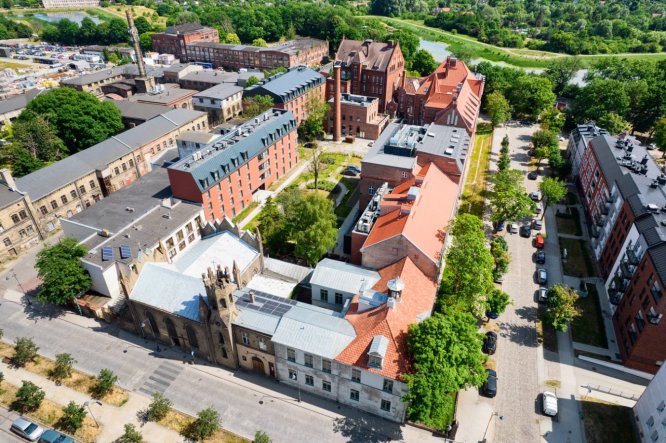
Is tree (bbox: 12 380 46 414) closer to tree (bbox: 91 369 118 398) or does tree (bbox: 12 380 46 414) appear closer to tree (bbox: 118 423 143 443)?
tree (bbox: 91 369 118 398)

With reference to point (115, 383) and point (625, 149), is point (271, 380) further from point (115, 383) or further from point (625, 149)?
point (625, 149)

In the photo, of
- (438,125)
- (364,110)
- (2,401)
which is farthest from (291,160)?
(2,401)

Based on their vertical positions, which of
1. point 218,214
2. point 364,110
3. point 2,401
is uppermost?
point 364,110

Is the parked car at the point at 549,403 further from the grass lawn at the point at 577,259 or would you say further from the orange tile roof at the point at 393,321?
the grass lawn at the point at 577,259

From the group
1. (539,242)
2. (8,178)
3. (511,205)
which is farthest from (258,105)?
(539,242)

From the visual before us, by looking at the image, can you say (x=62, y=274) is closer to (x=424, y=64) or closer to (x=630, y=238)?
(x=630, y=238)

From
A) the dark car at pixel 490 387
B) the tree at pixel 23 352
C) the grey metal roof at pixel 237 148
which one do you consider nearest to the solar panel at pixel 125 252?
the tree at pixel 23 352
